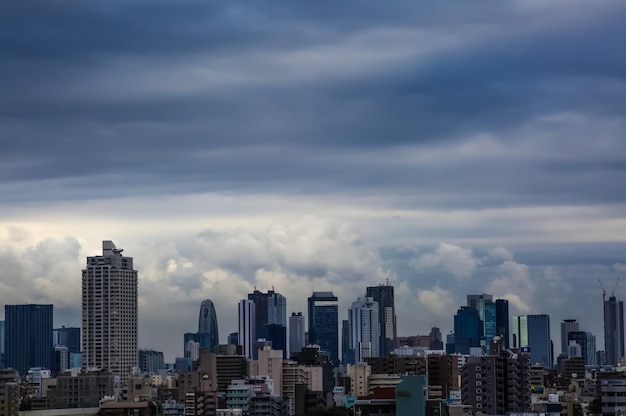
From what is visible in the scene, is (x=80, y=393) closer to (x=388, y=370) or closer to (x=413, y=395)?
(x=388, y=370)

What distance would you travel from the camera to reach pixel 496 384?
132750mm

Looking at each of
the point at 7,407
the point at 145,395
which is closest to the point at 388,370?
the point at 145,395

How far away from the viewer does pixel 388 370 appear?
193250 millimetres

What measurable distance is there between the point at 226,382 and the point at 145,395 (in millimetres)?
25196

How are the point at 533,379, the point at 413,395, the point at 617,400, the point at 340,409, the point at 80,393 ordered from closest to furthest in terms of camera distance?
1. the point at 413,395
2. the point at 617,400
3. the point at 340,409
4. the point at 80,393
5. the point at 533,379

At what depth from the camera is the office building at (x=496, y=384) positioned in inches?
5192

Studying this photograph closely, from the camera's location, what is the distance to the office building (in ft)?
433

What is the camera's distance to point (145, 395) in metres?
166

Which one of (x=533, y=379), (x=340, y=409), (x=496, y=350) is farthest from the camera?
(x=533, y=379)

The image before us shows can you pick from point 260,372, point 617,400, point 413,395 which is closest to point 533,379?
point 260,372

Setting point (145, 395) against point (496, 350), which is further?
point (145, 395)

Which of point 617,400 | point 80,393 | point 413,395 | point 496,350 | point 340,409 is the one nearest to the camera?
point 413,395

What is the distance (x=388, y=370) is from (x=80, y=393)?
39220 mm

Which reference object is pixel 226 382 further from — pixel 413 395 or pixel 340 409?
pixel 413 395
